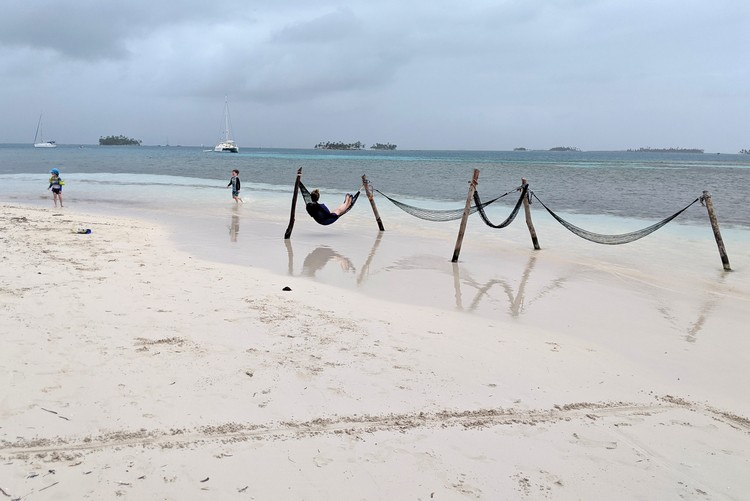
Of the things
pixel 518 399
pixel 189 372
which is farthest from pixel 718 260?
pixel 189 372

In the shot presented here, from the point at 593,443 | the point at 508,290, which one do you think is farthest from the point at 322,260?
the point at 593,443

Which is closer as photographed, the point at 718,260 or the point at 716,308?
the point at 716,308

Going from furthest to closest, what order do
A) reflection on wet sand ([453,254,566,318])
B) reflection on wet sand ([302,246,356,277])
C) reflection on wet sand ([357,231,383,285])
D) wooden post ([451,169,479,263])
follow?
wooden post ([451,169,479,263]) < reflection on wet sand ([302,246,356,277]) < reflection on wet sand ([357,231,383,285]) < reflection on wet sand ([453,254,566,318])

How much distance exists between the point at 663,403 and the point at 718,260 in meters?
7.56

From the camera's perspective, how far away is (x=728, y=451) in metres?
3.16

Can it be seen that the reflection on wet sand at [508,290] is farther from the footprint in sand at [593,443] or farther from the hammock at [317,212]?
the hammock at [317,212]

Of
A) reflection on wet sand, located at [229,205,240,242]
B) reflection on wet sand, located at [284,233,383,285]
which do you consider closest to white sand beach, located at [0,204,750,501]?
reflection on wet sand, located at [284,233,383,285]

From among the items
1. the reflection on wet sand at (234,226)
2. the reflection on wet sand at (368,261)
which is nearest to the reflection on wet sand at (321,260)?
the reflection on wet sand at (368,261)

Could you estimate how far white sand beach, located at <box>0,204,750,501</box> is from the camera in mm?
2711

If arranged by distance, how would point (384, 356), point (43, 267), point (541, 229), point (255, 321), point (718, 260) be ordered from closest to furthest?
point (384, 356) < point (255, 321) < point (43, 267) < point (718, 260) < point (541, 229)

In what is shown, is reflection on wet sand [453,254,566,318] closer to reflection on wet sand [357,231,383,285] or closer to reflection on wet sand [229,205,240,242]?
reflection on wet sand [357,231,383,285]

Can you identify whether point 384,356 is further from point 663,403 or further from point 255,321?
point 663,403

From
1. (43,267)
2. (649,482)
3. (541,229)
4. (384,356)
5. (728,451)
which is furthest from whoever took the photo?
(541,229)

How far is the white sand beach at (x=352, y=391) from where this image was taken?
2711 mm
